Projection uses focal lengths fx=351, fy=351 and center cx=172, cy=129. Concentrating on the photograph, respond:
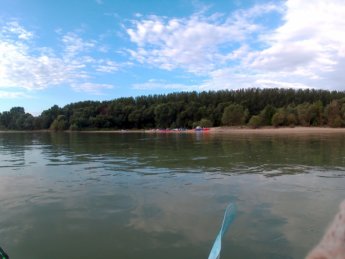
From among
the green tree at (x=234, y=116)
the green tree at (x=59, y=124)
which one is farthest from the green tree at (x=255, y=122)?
the green tree at (x=59, y=124)

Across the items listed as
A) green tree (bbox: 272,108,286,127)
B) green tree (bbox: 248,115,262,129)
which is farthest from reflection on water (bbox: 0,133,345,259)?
green tree (bbox: 248,115,262,129)

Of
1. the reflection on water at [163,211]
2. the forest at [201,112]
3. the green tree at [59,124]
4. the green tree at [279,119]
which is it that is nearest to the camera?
the reflection on water at [163,211]

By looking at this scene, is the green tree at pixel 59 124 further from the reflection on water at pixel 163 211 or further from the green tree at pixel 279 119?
the reflection on water at pixel 163 211

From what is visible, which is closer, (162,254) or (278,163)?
(162,254)

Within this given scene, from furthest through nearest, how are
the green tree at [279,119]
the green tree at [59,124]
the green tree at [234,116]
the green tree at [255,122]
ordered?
the green tree at [59,124]
the green tree at [234,116]
the green tree at [255,122]
the green tree at [279,119]

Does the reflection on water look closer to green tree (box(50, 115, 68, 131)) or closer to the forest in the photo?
the forest

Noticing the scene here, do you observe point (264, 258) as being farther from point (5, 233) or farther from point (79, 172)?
point (79, 172)

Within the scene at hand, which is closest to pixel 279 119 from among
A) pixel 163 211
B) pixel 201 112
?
pixel 201 112

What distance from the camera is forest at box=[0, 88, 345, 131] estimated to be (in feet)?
400

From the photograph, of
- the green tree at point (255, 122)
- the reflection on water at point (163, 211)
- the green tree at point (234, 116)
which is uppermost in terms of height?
the green tree at point (234, 116)

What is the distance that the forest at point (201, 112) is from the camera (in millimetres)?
121825

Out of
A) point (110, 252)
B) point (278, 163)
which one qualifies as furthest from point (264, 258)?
point (278, 163)

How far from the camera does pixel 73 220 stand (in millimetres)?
10633

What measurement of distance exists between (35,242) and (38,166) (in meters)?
16.3
